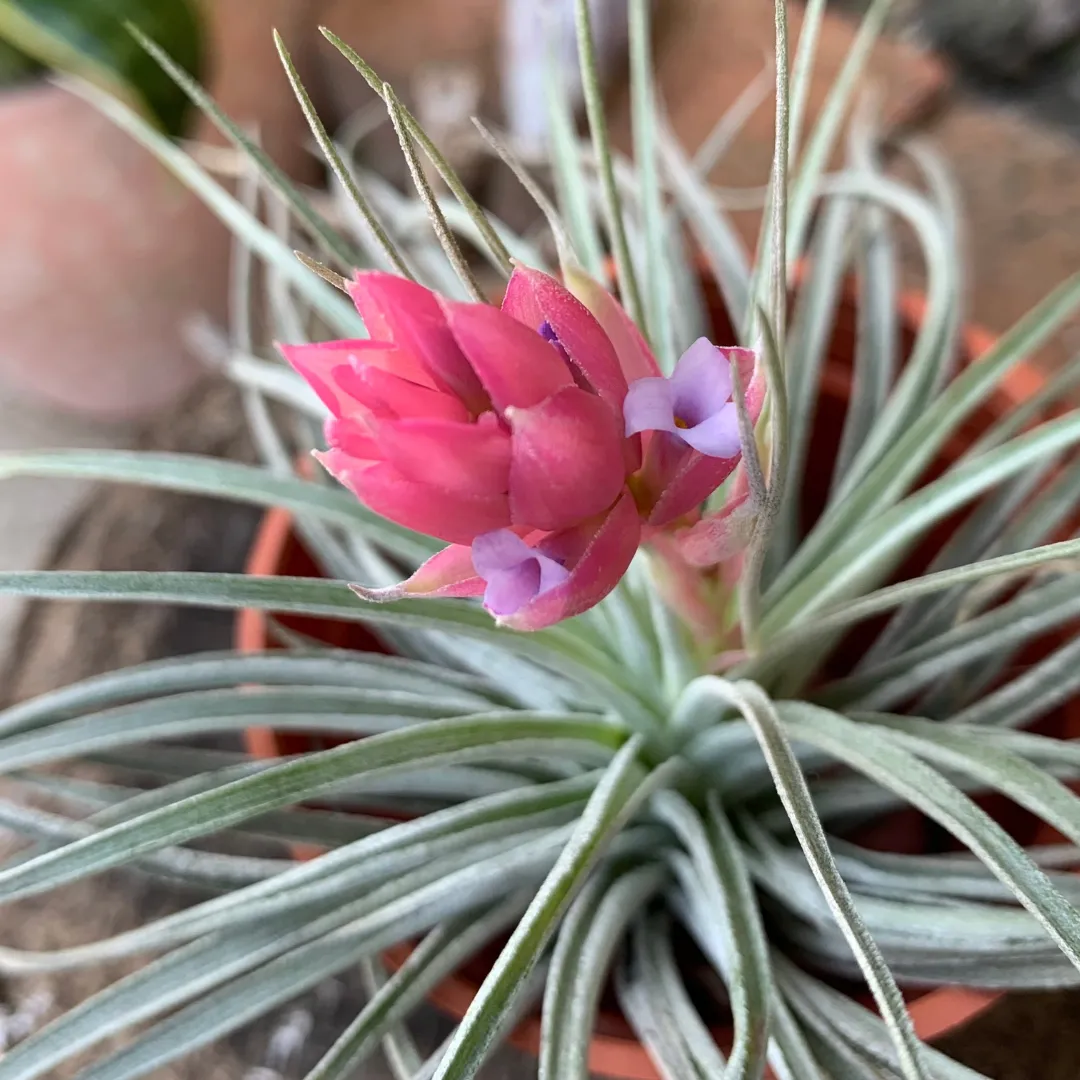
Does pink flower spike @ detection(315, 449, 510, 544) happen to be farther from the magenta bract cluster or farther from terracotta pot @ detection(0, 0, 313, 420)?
terracotta pot @ detection(0, 0, 313, 420)

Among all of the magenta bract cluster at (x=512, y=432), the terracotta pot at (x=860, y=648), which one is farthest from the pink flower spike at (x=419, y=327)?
the terracotta pot at (x=860, y=648)

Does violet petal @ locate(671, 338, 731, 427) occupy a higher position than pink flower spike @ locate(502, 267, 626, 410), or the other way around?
pink flower spike @ locate(502, 267, 626, 410)

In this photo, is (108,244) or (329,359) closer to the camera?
(329,359)

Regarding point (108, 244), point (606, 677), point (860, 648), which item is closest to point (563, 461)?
point (606, 677)

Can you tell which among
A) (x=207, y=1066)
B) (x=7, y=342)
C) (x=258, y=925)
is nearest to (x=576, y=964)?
(x=258, y=925)

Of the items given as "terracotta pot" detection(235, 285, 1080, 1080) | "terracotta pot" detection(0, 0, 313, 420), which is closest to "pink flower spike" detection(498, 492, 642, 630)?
"terracotta pot" detection(235, 285, 1080, 1080)

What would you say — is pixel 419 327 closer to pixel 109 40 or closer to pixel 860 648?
pixel 860 648

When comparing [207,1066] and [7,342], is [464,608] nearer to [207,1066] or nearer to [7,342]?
[207,1066]
